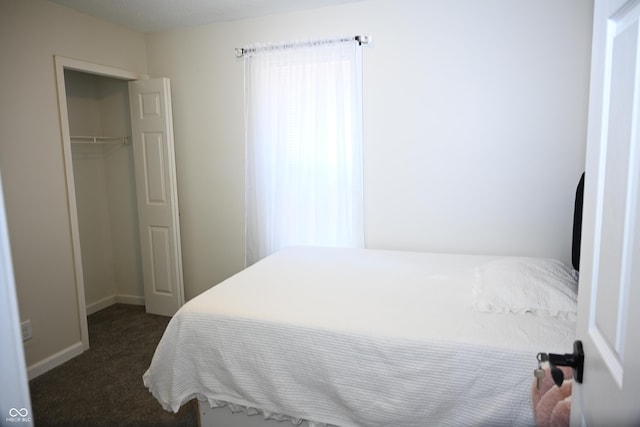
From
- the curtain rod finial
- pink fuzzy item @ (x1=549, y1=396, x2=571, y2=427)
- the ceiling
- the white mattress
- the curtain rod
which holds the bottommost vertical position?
the white mattress

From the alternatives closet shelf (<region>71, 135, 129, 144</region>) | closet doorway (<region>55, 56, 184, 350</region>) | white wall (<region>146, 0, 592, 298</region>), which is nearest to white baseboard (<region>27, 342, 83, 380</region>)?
closet doorway (<region>55, 56, 184, 350</region>)

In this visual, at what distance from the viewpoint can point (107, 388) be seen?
2.58m

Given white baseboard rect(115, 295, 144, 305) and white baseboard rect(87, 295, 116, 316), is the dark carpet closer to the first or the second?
white baseboard rect(87, 295, 116, 316)

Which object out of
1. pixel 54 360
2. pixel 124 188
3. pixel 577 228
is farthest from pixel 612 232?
pixel 124 188

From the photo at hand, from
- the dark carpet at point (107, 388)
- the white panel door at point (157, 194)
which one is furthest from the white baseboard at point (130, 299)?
the dark carpet at point (107, 388)

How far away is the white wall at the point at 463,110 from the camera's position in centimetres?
262

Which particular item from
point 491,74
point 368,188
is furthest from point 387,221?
point 491,74

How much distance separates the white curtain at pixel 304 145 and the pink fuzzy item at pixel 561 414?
211 centimetres

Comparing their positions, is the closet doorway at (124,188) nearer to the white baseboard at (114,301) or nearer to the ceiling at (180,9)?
the white baseboard at (114,301)

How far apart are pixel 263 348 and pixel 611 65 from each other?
5.18 feet

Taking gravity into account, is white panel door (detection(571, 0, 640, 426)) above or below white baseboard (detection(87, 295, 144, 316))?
above

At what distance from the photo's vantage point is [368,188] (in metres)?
3.15

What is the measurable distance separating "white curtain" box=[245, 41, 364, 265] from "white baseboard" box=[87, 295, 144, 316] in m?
1.50

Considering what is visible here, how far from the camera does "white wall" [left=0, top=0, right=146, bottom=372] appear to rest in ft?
8.58
